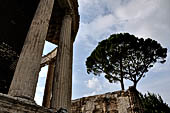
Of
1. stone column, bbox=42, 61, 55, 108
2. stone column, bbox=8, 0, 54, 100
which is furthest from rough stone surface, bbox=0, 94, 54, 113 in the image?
stone column, bbox=42, 61, 55, 108

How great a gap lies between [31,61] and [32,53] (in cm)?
33

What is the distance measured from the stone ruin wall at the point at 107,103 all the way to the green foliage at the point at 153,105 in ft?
4.08

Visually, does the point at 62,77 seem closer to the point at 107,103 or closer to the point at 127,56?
the point at 107,103

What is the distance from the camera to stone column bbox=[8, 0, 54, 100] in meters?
4.40

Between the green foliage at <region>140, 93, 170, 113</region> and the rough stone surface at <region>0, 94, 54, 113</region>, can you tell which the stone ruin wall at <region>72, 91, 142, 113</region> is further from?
the rough stone surface at <region>0, 94, 54, 113</region>

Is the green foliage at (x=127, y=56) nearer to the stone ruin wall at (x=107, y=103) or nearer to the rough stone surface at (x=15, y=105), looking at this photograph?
the stone ruin wall at (x=107, y=103)

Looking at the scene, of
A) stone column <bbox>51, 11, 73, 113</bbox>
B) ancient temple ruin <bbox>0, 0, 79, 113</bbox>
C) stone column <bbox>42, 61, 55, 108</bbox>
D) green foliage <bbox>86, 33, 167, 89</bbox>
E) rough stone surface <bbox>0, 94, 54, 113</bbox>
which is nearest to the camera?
rough stone surface <bbox>0, 94, 54, 113</bbox>

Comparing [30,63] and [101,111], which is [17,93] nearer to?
[30,63]

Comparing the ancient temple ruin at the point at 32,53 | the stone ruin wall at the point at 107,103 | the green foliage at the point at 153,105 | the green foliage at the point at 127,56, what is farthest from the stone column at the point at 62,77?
the green foliage at the point at 127,56

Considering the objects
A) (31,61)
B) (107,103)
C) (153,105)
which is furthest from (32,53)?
(153,105)

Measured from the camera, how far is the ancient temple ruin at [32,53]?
14.4 feet

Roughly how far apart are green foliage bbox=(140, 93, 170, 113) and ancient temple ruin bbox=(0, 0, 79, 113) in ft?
19.3

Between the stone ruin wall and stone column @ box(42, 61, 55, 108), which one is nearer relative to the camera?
stone column @ box(42, 61, 55, 108)

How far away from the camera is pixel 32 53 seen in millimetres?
5191
